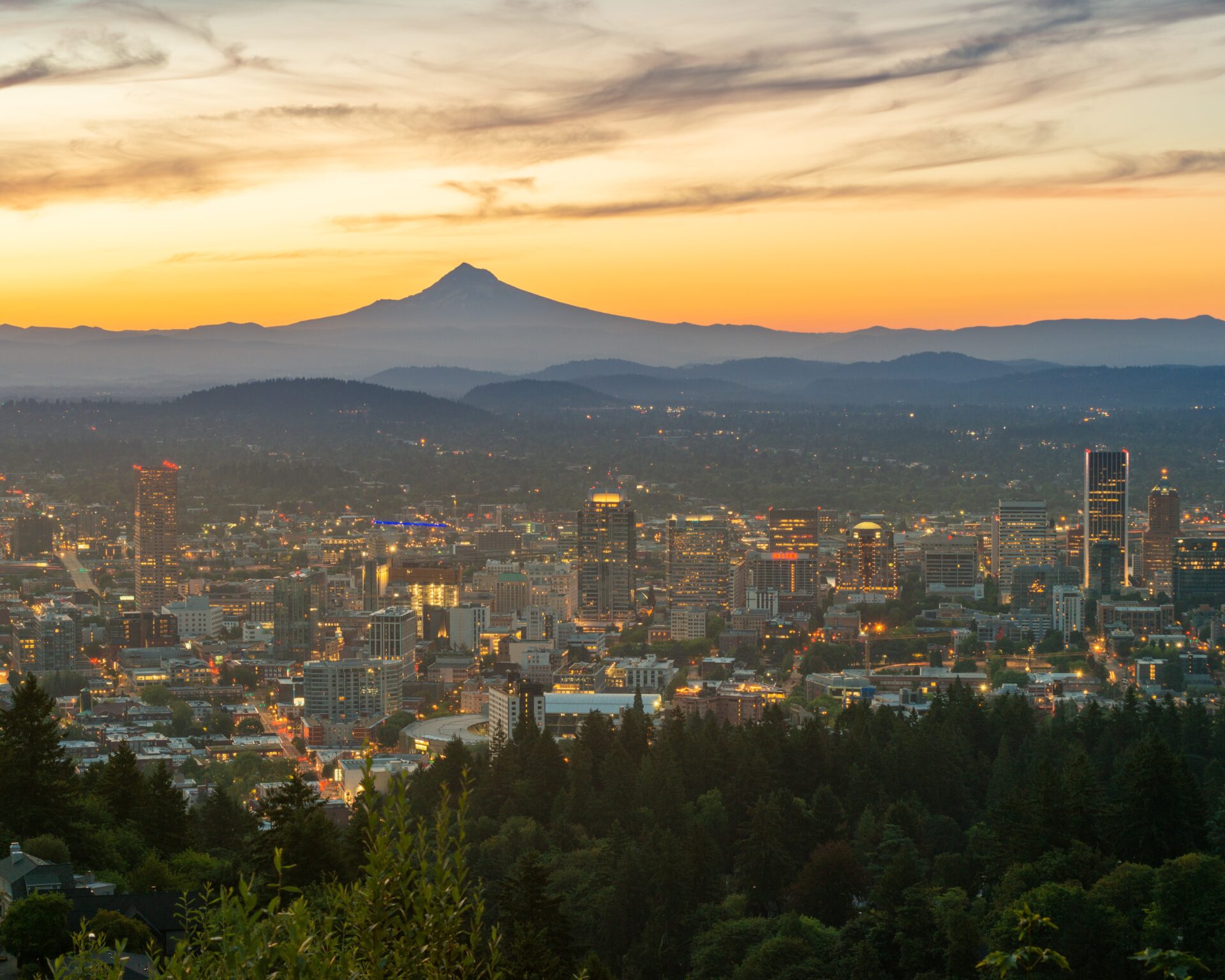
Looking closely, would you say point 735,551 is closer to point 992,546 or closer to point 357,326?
point 992,546

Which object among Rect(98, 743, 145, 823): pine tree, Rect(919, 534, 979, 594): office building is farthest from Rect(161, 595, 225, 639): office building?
Rect(98, 743, 145, 823): pine tree

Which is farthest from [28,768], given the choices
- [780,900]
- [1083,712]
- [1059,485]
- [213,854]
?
[1059,485]

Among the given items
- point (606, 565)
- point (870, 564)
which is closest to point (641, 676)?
point (606, 565)

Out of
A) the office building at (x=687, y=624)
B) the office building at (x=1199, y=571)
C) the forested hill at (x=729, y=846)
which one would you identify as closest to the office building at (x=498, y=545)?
the office building at (x=687, y=624)

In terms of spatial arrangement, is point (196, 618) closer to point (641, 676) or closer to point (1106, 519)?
point (641, 676)

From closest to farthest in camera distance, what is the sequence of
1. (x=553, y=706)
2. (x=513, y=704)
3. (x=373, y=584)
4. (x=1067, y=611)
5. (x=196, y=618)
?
(x=513, y=704) < (x=553, y=706) < (x=1067, y=611) < (x=196, y=618) < (x=373, y=584)

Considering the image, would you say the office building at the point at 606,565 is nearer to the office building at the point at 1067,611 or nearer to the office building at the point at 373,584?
the office building at the point at 373,584
